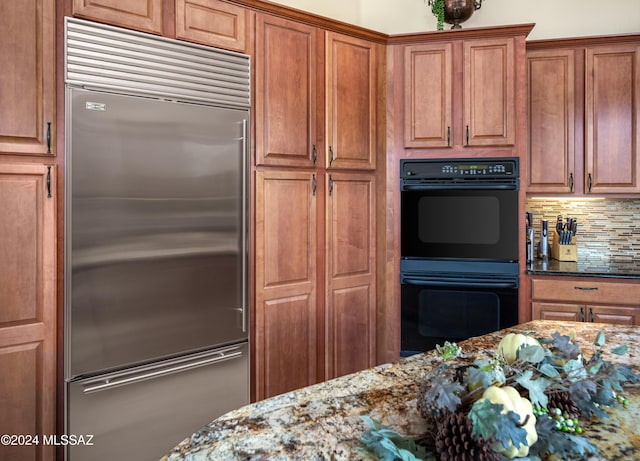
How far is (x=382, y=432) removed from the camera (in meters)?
0.79

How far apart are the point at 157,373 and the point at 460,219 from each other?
201cm

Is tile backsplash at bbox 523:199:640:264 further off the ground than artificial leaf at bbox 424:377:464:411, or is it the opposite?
tile backsplash at bbox 523:199:640:264

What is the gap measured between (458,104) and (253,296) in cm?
179

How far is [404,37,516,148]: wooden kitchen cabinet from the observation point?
2.98 meters

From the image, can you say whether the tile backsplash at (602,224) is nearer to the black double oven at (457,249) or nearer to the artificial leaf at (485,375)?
the black double oven at (457,249)

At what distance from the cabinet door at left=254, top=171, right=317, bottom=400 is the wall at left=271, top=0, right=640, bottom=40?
59.2 inches

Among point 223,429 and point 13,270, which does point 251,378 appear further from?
point 223,429

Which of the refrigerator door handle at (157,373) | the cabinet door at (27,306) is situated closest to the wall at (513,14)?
the cabinet door at (27,306)

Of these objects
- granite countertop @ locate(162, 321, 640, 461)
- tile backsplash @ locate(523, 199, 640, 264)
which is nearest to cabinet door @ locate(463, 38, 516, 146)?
tile backsplash @ locate(523, 199, 640, 264)

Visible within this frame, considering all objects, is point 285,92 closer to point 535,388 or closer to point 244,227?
point 244,227

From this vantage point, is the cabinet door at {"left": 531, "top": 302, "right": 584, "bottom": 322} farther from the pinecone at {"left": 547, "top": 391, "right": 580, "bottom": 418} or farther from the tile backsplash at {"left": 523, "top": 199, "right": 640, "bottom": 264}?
the pinecone at {"left": 547, "top": 391, "right": 580, "bottom": 418}

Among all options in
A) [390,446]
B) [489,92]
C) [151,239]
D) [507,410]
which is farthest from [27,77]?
[489,92]

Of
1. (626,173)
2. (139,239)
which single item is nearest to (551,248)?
(626,173)

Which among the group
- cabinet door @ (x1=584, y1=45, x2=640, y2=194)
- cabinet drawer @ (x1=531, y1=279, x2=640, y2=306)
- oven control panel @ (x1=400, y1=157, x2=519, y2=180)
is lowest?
cabinet drawer @ (x1=531, y1=279, x2=640, y2=306)
